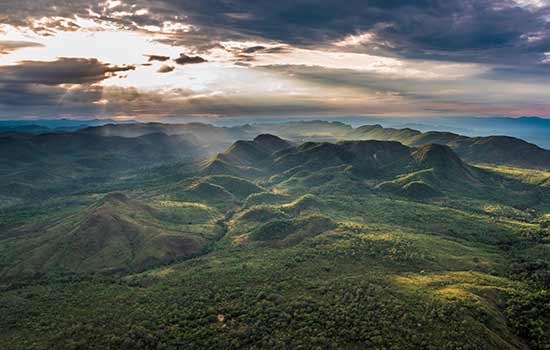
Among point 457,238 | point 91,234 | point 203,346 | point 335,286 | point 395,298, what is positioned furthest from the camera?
point 457,238

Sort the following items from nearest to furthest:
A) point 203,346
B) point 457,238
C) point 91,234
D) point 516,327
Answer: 1. point 203,346
2. point 516,327
3. point 91,234
4. point 457,238

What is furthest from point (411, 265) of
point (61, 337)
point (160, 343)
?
point (61, 337)

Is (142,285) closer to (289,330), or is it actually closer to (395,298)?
(289,330)

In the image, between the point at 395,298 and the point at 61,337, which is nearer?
the point at 61,337

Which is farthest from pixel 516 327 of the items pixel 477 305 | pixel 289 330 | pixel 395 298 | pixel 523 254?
pixel 523 254

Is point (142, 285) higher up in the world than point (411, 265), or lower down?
lower down

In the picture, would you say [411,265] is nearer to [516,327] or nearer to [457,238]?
[516,327]

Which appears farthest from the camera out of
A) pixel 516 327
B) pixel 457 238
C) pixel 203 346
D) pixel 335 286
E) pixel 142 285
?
pixel 457 238

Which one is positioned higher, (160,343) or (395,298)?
(395,298)

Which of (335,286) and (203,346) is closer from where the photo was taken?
(203,346)
